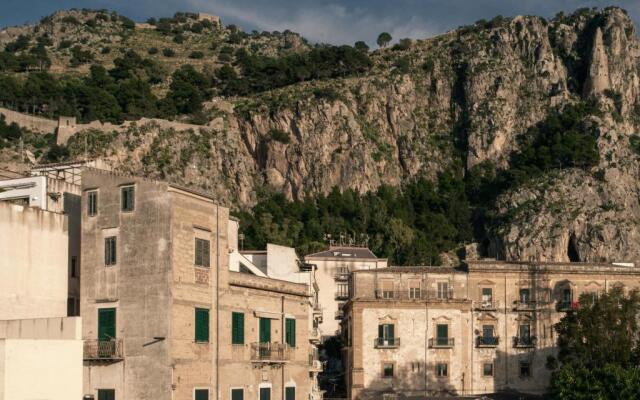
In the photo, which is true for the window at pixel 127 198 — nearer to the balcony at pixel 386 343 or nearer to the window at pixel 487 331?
the balcony at pixel 386 343

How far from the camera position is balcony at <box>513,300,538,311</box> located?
9212 centimetres

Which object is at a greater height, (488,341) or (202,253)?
(202,253)

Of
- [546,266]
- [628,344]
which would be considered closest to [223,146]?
[546,266]

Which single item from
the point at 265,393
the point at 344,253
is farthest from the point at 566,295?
the point at 265,393

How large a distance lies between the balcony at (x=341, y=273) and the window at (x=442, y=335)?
2548 cm

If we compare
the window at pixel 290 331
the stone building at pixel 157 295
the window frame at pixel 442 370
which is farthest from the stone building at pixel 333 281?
the stone building at pixel 157 295

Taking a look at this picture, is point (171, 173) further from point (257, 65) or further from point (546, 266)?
point (546, 266)

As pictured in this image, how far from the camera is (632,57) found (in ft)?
602

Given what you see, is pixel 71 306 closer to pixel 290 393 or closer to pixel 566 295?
pixel 290 393

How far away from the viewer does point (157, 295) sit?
53.2 metres

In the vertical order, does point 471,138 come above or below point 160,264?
above

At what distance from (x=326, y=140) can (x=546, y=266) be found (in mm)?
77240

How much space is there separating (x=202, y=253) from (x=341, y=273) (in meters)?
60.5

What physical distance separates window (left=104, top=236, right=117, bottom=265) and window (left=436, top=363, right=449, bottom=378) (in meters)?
40.5
